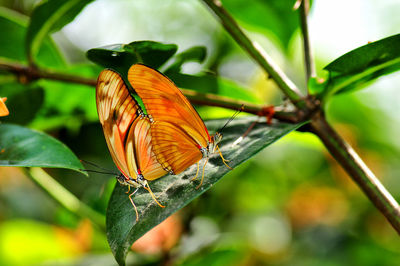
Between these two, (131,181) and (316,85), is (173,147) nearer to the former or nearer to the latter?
(131,181)

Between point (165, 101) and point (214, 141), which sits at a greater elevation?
point (165, 101)

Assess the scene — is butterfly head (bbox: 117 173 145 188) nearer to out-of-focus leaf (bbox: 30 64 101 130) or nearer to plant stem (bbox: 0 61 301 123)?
plant stem (bbox: 0 61 301 123)

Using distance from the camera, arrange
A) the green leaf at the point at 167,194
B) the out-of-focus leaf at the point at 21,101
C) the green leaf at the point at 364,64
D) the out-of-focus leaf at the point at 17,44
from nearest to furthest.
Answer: the green leaf at the point at 167,194
the green leaf at the point at 364,64
the out-of-focus leaf at the point at 21,101
the out-of-focus leaf at the point at 17,44

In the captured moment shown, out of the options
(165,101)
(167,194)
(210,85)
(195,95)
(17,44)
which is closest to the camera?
(167,194)

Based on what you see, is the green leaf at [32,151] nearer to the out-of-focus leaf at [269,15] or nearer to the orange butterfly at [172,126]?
the orange butterfly at [172,126]

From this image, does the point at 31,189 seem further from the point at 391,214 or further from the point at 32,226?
the point at 391,214

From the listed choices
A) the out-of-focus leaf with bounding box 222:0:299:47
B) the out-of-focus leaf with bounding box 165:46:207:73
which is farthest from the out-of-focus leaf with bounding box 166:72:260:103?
the out-of-focus leaf with bounding box 222:0:299:47

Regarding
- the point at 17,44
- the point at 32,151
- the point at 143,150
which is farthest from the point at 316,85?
the point at 17,44

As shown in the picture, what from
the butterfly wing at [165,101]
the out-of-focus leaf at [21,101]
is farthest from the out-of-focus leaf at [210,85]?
the out-of-focus leaf at [21,101]
